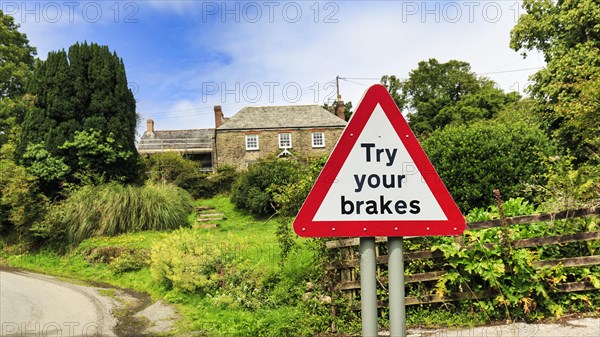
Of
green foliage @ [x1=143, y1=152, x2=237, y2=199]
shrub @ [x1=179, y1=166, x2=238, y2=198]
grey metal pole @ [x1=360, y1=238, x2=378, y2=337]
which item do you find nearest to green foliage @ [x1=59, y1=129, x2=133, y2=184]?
green foliage @ [x1=143, y1=152, x2=237, y2=199]

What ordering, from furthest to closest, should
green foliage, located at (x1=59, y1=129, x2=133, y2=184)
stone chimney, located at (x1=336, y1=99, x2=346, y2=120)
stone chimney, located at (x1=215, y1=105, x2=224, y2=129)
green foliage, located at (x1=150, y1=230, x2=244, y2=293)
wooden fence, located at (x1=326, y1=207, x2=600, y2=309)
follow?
stone chimney, located at (x1=336, y1=99, x2=346, y2=120)
stone chimney, located at (x1=215, y1=105, x2=224, y2=129)
green foliage, located at (x1=59, y1=129, x2=133, y2=184)
green foliage, located at (x1=150, y1=230, x2=244, y2=293)
wooden fence, located at (x1=326, y1=207, x2=600, y2=309)

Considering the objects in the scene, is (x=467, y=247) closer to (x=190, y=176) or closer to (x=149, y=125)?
(x=190, y=176)

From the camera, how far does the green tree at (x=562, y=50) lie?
13047 mm

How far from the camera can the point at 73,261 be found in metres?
12.3

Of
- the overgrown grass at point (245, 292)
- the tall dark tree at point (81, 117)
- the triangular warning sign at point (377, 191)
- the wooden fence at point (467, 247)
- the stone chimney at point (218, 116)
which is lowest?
the overgrown grass at point (245, 292)

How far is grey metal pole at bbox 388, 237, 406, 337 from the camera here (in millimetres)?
1715

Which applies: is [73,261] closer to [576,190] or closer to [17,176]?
[17,176]

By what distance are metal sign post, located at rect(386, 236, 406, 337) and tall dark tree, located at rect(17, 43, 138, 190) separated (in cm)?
1703

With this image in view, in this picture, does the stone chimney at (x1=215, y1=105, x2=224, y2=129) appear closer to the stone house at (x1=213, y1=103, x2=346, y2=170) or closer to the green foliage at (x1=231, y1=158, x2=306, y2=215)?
the stone house at (x1=213, y1=103, x2=346, y2=170)

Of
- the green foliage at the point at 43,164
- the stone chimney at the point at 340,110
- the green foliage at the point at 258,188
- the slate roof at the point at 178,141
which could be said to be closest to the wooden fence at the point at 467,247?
the green foliage at the point at 258,188

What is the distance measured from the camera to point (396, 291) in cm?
174

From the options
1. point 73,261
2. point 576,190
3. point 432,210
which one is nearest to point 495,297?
point 576,190

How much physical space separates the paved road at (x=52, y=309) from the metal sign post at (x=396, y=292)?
5947 millimetres

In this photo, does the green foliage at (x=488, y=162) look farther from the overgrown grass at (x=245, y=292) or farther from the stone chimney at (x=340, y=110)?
the stone chimney at (x=340, y=110)
